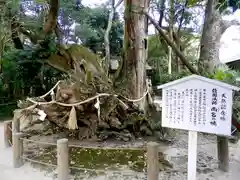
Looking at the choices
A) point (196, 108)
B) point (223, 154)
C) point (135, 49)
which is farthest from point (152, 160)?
→ point (135, 49)

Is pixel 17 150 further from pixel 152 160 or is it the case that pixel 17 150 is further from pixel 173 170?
pixel 173 170

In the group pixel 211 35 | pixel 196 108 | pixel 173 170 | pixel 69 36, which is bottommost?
pixel 173 170

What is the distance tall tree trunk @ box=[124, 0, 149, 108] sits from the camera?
6.12 meters

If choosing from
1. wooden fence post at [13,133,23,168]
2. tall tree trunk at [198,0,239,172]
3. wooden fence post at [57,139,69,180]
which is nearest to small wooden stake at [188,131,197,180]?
wooden fence post at [57,139,69,180]

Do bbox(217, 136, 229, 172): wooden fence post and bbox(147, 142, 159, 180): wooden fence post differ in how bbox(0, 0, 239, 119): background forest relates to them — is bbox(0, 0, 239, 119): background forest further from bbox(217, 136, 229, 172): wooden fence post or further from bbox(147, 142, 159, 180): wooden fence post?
bbox(147, 142, 159, 180): wooden fence post

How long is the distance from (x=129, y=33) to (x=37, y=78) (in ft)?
15.9

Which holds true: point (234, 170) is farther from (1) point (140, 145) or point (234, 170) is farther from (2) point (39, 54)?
(2) point (39, 54)

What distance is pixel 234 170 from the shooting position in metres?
4.13

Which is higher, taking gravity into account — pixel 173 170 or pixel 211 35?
pixel 211 35

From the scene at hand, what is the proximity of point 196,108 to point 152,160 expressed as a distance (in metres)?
0.87

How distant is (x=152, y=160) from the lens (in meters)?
3.19

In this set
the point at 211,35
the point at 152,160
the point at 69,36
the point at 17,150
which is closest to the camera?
the point at 152,160

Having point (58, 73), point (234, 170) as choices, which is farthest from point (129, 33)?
point (58, 73)

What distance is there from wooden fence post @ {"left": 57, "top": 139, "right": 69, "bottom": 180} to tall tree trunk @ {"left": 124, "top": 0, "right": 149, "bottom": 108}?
9.85 ft
